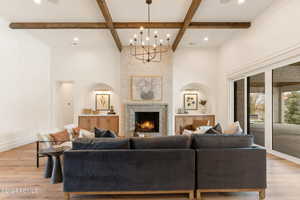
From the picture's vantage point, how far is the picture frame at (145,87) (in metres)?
7.79

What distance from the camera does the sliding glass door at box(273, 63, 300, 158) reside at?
432 centimetres

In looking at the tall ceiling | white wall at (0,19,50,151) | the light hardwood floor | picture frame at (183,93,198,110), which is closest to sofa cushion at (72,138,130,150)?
the light hardwood floor

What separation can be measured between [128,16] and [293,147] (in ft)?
16.9

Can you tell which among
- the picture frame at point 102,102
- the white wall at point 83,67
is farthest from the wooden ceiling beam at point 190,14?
the picture frame at point 102,102

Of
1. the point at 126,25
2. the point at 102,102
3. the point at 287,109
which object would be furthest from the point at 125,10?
the point at 287,109

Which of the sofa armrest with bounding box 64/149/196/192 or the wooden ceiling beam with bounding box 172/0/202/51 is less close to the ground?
the wooden ceiling beam with bounding box 172/0/202/51

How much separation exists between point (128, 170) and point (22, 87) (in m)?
5.38

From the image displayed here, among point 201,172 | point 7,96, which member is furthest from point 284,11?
point 7,96

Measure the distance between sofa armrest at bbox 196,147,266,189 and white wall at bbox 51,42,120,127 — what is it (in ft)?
19.5

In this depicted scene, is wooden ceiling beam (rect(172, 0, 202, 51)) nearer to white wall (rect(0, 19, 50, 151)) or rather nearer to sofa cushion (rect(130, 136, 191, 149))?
sofa cushion (rect(130, 136, 191, 149))

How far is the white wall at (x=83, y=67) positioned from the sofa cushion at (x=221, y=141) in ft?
19.0

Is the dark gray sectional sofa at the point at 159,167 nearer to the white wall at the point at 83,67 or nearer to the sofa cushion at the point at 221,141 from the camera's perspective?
the sofa cushion at the point at 221,141

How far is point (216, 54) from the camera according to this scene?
813 cm

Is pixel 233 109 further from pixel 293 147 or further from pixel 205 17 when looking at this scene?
pixel 205 17
